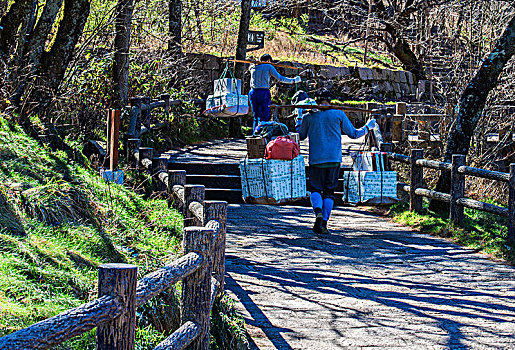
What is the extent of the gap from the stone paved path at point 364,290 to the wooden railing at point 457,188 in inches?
28.2

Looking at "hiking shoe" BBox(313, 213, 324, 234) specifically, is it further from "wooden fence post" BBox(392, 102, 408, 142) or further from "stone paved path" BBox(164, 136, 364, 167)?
"wooden fence post" BBox(392, 102, 408, 142)

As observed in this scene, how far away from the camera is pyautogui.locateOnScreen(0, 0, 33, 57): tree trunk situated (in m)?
9.36

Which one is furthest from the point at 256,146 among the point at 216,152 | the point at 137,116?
the point at 216,152

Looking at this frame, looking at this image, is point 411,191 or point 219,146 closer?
point 411,191

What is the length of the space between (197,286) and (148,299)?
102 centimetres

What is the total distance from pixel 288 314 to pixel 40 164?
3675mm

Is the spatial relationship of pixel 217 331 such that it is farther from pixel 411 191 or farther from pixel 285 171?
pixel 411 191

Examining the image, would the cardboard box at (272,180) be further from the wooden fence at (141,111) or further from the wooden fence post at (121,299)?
the wooden fence post at (121,299)

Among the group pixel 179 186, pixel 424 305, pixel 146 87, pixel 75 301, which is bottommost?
pixel 424 305

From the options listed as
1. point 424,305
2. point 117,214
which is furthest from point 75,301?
point 424,305

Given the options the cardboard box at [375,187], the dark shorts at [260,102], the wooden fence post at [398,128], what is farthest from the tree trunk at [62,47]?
the wooden fence post at [398,128]

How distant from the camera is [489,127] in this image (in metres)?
14.8

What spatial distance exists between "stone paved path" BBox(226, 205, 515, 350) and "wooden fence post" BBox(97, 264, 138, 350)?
92.7 inches

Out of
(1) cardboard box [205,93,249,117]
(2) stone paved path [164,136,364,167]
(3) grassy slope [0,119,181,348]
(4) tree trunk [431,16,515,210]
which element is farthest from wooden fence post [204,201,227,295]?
(2) stone paved path [164,136,364,167]
